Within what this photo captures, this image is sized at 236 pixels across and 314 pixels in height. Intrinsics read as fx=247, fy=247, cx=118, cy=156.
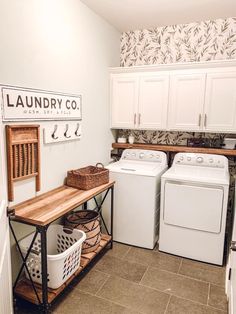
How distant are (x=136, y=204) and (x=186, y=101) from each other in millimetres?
1363

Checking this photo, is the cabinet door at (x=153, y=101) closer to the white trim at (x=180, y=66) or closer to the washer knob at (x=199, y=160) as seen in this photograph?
the white trim at (x=180, y=66)

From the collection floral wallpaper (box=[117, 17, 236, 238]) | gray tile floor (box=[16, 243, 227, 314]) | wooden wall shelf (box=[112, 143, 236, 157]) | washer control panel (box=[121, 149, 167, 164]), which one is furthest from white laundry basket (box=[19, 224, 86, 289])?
floral wallpaper (box=[117, 17, 236, 238])

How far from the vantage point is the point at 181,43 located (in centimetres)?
319

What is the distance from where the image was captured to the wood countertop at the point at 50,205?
174 centimetres

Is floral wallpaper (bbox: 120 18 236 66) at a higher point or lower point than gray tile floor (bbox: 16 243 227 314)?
higher

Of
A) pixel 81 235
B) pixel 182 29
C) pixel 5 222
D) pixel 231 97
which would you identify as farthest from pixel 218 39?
pixel 5 222

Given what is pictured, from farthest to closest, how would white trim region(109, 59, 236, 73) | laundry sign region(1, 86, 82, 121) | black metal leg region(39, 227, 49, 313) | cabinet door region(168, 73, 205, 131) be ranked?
1. cabinet door region(168, 73, 205, 131)
2. white trim region(109, 59, 236, 73)
3. laundry sign region(1, 86, 82, 121)
4. black metal leg region(39, 227, 49, 313)

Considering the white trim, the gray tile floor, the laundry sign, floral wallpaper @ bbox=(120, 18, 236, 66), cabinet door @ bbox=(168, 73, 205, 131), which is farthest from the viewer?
floral wallpaper @ bbox=(120, 18, 236, 66)

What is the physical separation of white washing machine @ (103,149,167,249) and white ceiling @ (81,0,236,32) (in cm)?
177

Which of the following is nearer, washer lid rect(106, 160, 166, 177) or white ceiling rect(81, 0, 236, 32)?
white ceiling rect(81, 0, 236, 32)

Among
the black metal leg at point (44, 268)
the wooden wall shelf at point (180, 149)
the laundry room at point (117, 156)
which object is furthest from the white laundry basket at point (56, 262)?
the wooden wall shelf at point (180, 149)

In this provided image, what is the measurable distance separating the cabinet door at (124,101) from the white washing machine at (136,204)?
66 centimetres

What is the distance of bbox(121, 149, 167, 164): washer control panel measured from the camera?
3.20 meters

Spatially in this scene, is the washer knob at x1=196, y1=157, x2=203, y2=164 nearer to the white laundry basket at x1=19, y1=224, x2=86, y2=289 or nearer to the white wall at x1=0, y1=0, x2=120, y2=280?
the white wall at x1=0, y1=0, x2=120, y2=280
